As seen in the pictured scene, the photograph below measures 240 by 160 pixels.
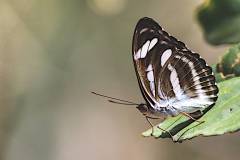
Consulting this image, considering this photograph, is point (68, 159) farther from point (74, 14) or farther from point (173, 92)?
point (173, 92)

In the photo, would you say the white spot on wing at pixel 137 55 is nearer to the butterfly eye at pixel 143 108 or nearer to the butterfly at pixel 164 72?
the butterfly at pixel 164 72

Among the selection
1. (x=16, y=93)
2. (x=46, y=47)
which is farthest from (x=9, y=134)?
(x=46, y=47)

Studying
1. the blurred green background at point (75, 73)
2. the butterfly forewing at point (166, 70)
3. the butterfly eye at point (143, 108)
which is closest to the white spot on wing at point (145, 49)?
the butterfly forewing at point (166, 70)

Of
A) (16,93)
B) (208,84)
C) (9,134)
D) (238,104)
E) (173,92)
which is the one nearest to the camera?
(238,104)

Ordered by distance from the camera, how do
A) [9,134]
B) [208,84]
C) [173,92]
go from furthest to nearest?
1. [9,134]
2. [173,92]
3. [208,84]

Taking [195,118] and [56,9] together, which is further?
[56,9]

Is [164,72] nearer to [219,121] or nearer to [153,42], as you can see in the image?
[153,42]

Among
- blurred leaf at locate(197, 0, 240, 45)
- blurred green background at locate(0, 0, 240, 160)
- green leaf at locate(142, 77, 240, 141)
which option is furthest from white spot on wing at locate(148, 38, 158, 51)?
blurred green background at locate(0, 0, 240, 160)

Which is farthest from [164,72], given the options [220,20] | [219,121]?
[219,121]
